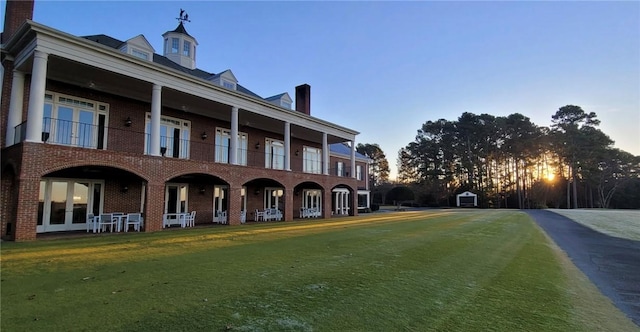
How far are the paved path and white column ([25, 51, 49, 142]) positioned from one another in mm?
14662

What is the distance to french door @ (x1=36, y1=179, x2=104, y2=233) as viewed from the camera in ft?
42.6

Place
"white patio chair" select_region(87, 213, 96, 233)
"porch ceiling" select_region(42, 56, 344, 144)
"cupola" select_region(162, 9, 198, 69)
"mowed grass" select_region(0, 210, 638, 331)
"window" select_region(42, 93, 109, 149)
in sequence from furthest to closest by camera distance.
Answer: "cupola" select_region(162, 9, 198, 69), "white patio chair" select_region(87, 213, 96, 233), "window" select_region(42, 93, 109, 149), "porch ceiling" select_region(42, 56, 344, 144), "mowed grass" select_region(0, 210, 638, 331)

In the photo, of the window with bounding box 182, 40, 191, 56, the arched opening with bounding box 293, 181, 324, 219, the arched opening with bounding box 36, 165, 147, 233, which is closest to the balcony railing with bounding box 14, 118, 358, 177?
the arched opening with bounding box 36, 165, 147, 233

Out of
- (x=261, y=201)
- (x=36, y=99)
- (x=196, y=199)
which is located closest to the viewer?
(x=36, y=99)

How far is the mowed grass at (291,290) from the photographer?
3787 millimetres

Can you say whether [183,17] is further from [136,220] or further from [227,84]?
[136,220]

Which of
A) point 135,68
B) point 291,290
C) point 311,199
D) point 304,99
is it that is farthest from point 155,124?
point 311,199

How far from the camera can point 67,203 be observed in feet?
44.9

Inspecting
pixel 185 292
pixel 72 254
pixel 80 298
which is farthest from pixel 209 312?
pixel 72 254

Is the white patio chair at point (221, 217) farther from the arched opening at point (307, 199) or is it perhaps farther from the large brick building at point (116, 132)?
the arched opening at point (307, 199)

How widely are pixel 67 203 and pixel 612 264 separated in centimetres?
1848

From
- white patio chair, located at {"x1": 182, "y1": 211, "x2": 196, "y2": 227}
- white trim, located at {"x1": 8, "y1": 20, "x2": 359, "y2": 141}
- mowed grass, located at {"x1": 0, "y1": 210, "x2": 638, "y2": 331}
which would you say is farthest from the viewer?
white patio chair, located at {"x1": 182, "y1": 211, "x2": 196, "y2": 227}

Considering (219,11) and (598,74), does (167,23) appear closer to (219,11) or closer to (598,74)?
(219,11)

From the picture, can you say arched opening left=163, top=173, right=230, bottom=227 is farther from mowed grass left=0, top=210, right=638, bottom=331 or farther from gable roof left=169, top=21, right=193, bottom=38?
gable roof left=169, top=21, right=193, bottom=38
